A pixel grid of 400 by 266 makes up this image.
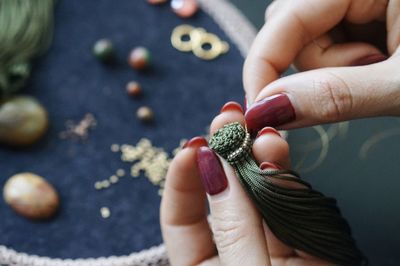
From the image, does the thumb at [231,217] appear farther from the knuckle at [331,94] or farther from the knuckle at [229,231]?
the knuckle at [331,94]

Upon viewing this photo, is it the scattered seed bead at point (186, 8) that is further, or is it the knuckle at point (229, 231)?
the scattered seed bead at point (186, 8)

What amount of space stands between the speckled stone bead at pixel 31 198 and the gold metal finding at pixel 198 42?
41cm

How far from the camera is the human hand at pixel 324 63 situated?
2.23 feet

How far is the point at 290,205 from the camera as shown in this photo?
2.33 feet

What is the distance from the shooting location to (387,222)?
95 cm

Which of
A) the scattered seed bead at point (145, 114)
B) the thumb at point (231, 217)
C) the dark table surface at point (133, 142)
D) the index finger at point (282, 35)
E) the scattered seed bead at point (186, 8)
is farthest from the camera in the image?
the scattered seed bead at point (186, 8)

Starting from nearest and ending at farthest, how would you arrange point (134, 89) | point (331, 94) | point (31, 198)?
point (331, 94), point (31, 198), point (134, 89)

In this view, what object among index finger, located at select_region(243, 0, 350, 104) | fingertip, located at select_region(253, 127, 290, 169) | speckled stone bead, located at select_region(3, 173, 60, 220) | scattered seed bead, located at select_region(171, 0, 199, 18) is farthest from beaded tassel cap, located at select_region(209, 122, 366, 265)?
scattered seed bead, located at select_region(171, 0, 199, 18)

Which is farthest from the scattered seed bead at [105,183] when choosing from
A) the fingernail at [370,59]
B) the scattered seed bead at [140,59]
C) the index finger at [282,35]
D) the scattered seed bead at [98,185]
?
the fingernail at [370,59]

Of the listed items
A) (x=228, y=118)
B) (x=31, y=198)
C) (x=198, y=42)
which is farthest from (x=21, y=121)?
(x=228, y=118)

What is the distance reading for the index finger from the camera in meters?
0.82

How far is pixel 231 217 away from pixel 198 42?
0.59 m

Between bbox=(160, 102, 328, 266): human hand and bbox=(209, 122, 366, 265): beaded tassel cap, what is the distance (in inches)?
0.6

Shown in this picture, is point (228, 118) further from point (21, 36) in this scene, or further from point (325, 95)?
point (21, 36)
